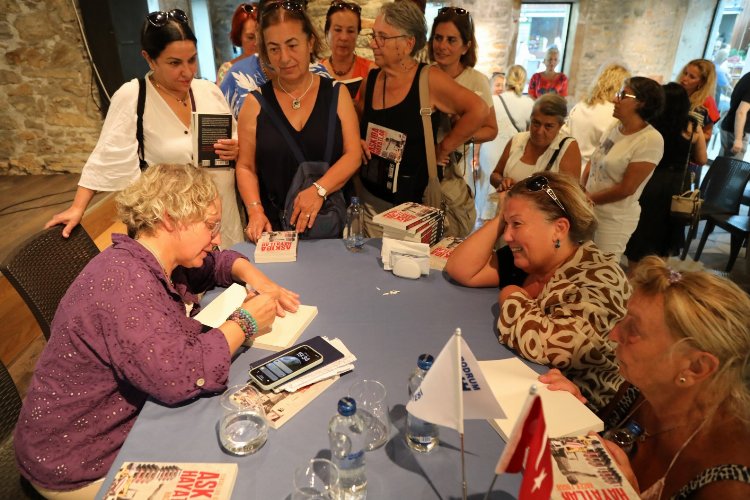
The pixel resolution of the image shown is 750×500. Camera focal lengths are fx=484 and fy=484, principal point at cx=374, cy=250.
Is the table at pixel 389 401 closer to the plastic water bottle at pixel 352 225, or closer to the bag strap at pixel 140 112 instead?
the plastic water bottle at pixel 352 225

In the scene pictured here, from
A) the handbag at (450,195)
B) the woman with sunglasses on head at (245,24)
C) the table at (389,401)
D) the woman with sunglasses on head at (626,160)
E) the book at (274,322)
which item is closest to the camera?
the table at (389,401)

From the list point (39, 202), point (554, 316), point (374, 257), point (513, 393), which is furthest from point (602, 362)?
point (39, 202)

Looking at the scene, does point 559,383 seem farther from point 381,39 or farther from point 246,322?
point 381,39

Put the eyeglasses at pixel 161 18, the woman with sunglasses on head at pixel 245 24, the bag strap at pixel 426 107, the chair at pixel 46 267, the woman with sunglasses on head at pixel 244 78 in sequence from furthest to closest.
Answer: the woman with sunglasses on head at pixel 245 24 < the woman with sunglasses on head at pixel 244 78 < the bag strap at pixel 426 107 < the eyeglasses at pixel 161 18 < the chair at pixel 46 267

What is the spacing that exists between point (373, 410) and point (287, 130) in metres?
1.65

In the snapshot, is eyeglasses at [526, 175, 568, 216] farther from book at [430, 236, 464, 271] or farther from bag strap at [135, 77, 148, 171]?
bag strap at [135, 77, 148, 171]

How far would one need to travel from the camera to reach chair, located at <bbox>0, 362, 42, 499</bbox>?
1.54 metres

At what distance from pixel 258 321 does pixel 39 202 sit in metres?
4.30

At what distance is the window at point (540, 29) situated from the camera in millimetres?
8570

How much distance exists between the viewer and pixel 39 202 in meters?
4.76

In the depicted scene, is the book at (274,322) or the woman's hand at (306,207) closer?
the book at (274,322)

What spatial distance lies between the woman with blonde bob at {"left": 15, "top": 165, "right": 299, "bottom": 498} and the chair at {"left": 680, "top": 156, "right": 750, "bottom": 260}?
4412 millimetres

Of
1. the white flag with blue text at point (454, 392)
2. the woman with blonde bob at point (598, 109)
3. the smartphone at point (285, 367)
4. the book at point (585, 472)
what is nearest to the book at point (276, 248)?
the smartphone at point (285, 367)

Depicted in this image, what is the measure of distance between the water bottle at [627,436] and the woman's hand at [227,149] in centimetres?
216
